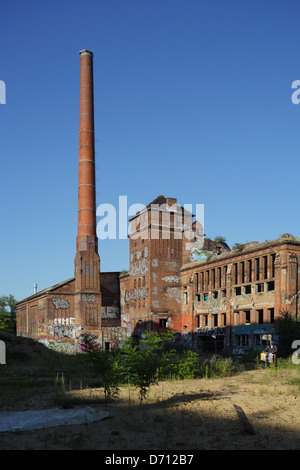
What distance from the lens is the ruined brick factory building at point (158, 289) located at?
32531mm

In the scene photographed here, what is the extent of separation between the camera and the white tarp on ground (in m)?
8.91

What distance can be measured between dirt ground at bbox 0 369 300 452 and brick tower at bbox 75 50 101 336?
25593 millimetres

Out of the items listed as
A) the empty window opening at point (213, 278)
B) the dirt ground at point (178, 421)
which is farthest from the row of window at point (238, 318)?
the dirt ground at point (178, 421)

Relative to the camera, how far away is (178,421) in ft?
30.7

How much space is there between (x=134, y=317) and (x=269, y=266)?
16.6m

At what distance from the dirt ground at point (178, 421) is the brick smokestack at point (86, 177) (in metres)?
25.5

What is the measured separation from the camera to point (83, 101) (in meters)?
40.0

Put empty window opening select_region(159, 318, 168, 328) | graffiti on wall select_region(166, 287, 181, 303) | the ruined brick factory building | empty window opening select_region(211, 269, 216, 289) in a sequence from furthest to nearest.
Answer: graffiti on wall select_region(166, 287, 181, 303) → empty window opening select_region(159, 318, 168, 328) → empty window opening select_region(211, 269, 216, 289) → the ruined brick factory building

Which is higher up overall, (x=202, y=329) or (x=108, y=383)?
(x=108, y=383)

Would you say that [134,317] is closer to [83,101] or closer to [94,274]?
[94,274]

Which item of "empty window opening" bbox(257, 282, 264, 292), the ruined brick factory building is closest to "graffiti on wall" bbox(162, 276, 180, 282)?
the ruined brick factory building

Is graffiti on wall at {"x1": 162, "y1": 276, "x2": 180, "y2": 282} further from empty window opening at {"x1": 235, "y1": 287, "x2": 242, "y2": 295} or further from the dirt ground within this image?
the dirt ground

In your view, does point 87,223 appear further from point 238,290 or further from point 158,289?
point 238,290
